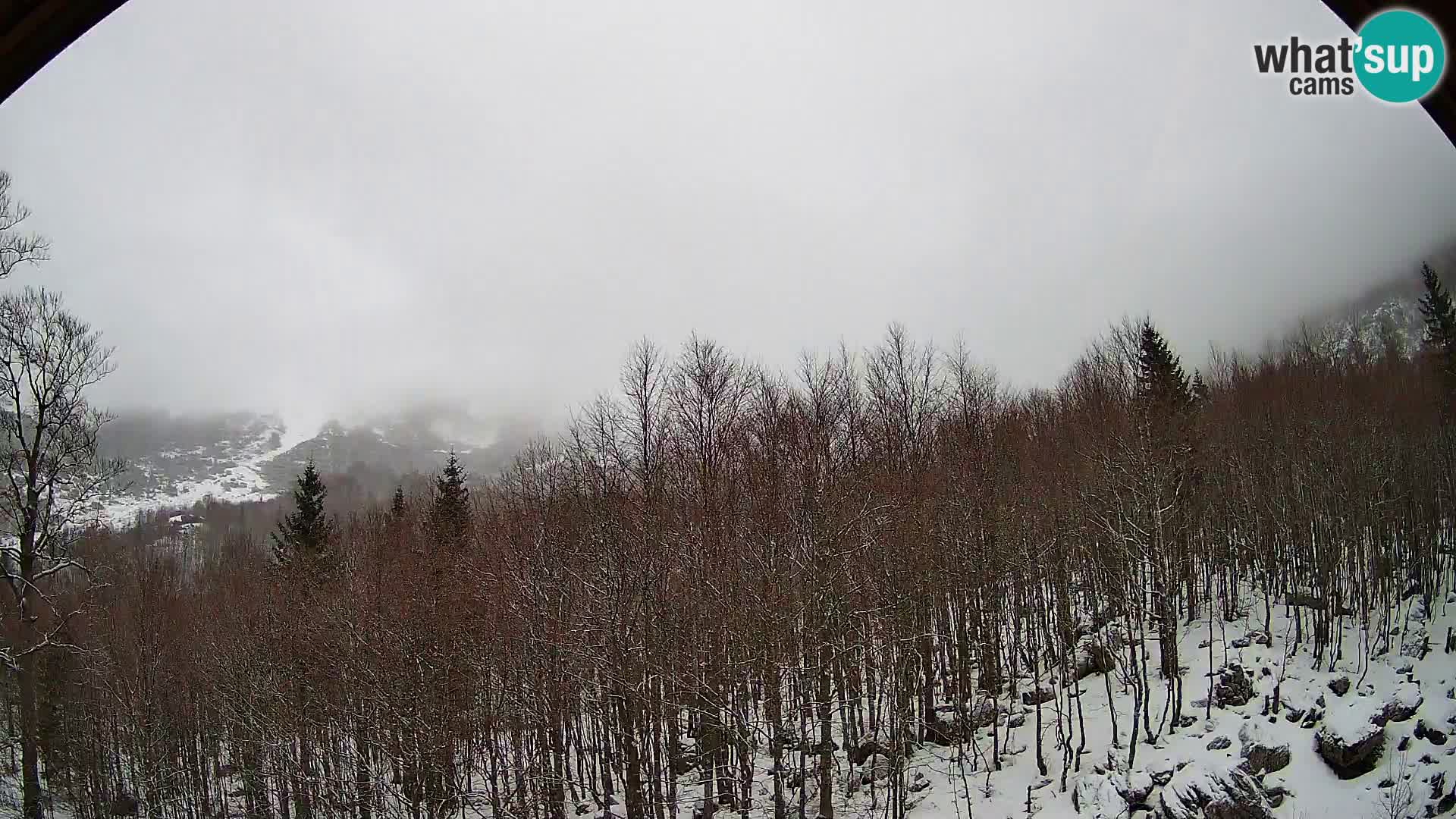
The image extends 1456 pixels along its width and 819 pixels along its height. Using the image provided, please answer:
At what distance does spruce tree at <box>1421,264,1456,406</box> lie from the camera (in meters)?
15.3

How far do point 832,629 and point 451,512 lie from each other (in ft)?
66.9

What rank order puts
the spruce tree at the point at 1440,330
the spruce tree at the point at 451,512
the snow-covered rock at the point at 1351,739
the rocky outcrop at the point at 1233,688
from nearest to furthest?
the snow-covered rock at the point at 1351,739, the spruce tree at the point at 1440,330, the rocky outcrop at the point at 1233,688, the spruce tree at the point at 451,512

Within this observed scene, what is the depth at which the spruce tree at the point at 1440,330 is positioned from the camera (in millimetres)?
15281

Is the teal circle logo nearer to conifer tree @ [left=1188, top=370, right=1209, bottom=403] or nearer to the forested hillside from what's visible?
the forested hillside

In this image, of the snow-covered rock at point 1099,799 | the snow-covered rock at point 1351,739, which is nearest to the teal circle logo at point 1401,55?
the snow-covered rock at point 1099,799

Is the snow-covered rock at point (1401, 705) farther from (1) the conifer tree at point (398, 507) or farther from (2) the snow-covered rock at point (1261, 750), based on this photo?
(1) the conifer tree at point (398, 507)

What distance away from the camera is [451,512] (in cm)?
2861

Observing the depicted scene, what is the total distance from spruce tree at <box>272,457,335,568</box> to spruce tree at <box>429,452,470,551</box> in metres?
4.33

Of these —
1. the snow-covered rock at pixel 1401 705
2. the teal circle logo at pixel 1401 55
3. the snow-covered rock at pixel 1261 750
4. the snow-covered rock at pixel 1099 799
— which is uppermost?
the teal circle logo at pixel 1401 55

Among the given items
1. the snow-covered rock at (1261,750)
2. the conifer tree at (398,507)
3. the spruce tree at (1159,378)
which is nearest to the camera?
the snow-covered rock at (1261,750)

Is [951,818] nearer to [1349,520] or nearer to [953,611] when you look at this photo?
[953,611]

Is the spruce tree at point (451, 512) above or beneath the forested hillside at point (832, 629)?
above

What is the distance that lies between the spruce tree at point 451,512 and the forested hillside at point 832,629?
3.10 meters

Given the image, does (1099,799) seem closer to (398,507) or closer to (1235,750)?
(1235,750)
